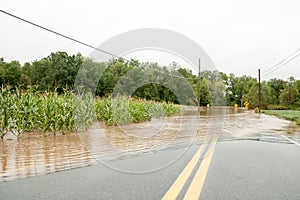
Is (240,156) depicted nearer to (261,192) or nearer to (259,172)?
(259,172)

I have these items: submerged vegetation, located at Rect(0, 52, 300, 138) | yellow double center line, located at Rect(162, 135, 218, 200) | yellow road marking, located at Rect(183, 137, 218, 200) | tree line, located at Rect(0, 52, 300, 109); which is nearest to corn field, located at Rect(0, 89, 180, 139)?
submerged vegetation, located at Rect(0, 52, 300, 138)

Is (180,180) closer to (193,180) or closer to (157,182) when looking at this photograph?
(193,180)

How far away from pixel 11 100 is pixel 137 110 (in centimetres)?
836

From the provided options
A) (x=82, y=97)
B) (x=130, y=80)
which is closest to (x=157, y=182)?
(x=82, y=97)

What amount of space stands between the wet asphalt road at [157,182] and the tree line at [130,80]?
6.37m

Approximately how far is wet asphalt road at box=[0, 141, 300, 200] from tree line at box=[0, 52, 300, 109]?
20.9 ft

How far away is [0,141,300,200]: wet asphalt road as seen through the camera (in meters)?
3.45

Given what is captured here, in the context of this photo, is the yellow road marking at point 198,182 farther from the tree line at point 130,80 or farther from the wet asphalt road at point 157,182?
the tree line at point 130,80

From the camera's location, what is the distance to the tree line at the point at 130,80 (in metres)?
23.8

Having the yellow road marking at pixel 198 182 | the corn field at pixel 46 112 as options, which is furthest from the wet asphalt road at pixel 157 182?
the corn field at pixel 46 112

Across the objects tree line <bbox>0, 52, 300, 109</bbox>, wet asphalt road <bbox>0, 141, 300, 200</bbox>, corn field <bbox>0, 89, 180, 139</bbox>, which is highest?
A: tree line <bbox>0, 52, 300, 109</bbox>

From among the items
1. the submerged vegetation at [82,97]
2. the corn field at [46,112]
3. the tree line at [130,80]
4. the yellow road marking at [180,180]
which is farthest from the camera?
the tree line at [130,80]

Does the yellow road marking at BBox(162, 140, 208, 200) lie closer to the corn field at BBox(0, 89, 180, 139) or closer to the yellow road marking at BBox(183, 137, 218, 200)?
the yellow road marking at BBox(183, 137, 218, 200)

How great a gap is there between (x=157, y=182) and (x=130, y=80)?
1907cm
